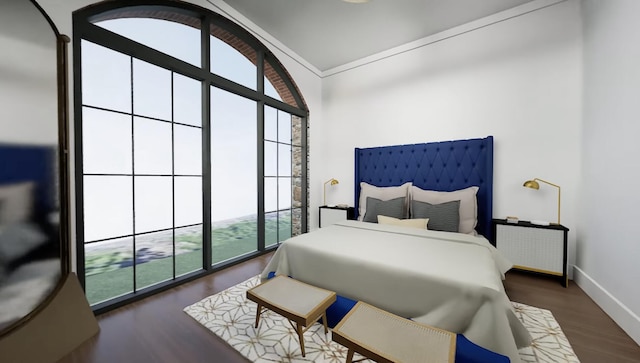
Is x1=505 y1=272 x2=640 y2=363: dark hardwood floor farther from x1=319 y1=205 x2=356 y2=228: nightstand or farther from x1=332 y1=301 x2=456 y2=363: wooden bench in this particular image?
x1=319 y1=205 x2=356 y2=228: nightstand

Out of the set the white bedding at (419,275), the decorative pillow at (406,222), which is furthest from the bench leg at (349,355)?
the decorative pillow at (406,222)

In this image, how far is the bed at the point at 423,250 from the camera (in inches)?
48.9

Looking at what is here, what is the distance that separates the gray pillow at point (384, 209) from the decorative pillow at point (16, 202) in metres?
3.06

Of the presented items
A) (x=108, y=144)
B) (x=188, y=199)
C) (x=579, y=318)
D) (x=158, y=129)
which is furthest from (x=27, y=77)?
(x=579, y=318)

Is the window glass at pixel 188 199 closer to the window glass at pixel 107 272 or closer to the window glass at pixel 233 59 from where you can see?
the window glass at pixel 107 272

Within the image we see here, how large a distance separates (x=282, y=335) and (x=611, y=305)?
262cm

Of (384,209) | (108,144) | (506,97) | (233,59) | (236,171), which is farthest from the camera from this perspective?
→ (236,171)

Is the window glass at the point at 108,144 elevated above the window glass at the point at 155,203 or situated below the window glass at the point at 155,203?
above

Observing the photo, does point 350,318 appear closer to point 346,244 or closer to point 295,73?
point 346,244

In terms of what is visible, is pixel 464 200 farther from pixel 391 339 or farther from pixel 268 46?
pixel 268 46

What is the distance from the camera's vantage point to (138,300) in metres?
2.07

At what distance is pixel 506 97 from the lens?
2834mm

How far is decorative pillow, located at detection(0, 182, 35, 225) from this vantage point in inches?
52.6

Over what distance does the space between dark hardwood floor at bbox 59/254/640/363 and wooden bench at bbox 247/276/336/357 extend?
374 mm
